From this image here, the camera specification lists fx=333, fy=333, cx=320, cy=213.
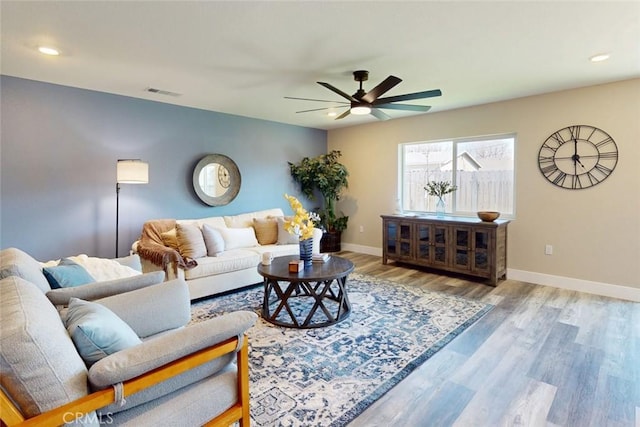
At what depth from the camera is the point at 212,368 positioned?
4.82ft

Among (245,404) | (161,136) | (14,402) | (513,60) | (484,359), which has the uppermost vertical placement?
(513,60)

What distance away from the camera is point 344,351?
8.49ft

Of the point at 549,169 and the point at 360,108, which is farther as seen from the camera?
the point at 549,169

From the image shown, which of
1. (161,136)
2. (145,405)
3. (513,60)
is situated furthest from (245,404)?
(161,136)

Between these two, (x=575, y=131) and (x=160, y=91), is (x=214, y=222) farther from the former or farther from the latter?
(x=575, y=131)

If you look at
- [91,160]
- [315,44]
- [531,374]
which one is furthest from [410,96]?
[91,160]

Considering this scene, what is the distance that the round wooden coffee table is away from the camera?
2943 millimetres

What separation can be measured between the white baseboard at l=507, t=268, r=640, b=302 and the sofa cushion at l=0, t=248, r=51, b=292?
496 centimetres

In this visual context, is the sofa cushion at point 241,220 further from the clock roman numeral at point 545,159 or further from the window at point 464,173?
the clock roman numeral at point 545,159

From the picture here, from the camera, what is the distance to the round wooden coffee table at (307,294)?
2.94 m

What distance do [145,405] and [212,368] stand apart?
0.28m

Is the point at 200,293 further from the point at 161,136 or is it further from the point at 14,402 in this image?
the point at 14,402

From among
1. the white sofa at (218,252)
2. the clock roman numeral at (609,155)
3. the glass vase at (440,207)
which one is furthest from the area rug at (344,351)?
the clock roman numeral at (609,155)

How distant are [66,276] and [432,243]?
13.7ft
